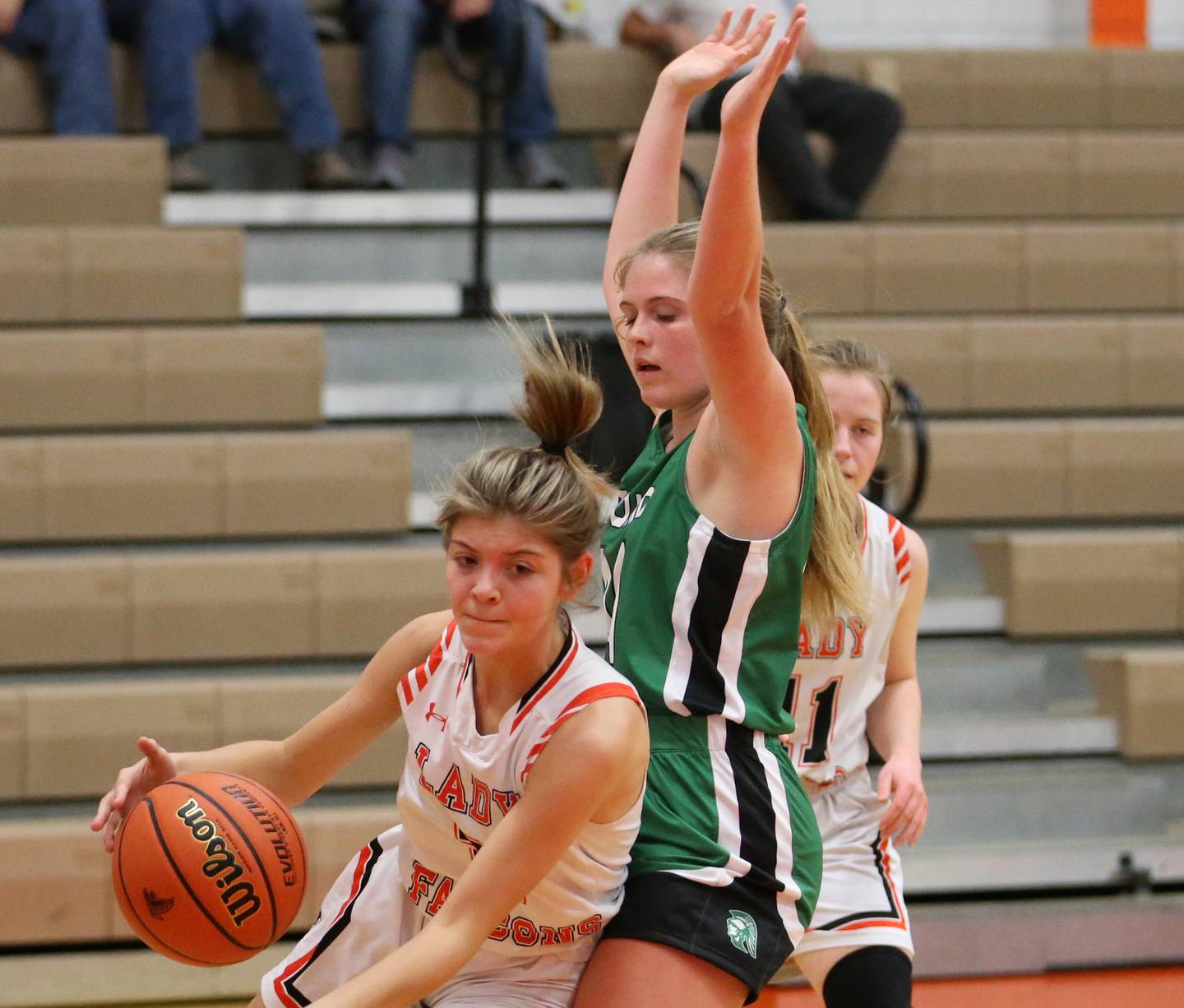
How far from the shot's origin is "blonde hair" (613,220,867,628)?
2.07m

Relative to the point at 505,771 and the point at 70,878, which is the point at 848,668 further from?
the point at 70,878

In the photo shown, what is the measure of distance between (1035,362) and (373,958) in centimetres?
373

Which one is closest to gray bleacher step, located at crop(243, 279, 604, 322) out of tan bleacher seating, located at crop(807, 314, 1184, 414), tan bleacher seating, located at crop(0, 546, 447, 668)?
tan bleacher seating, located at crop(807, 314, 1184, 414)

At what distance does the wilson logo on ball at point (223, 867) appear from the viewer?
6.51ft

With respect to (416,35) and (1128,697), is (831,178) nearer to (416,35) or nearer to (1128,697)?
(416,35)

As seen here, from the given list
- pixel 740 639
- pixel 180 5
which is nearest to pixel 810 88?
pixel 180 5

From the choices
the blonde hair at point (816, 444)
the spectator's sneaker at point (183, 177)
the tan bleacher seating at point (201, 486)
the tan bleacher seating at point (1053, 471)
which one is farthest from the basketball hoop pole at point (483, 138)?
the blonde hair at point (816, 444)

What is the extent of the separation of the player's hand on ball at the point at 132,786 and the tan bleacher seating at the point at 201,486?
99.0 inches

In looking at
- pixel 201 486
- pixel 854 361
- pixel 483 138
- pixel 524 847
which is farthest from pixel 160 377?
pixel 524 847

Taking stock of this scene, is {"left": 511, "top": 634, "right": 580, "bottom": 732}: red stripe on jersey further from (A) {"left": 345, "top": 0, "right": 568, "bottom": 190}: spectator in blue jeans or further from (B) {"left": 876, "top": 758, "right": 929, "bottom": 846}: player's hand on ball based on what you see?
(A) {"left": 345, "top": 0, "right": 568, "bottom": 190}: spectator in blue jeans

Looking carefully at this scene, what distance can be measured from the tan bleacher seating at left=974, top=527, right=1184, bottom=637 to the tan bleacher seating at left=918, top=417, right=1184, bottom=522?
0.20 m

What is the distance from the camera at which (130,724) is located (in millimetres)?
4211

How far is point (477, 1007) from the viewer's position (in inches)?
76.4

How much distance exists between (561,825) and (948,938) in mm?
2440
